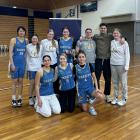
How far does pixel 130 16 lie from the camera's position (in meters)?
13.2

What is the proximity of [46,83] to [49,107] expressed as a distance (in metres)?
0.37

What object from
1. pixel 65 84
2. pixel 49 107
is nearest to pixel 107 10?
pixel 65 84

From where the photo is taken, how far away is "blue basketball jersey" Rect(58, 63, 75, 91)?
12.2 ft

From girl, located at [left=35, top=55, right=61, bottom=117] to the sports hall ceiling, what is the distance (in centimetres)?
1309

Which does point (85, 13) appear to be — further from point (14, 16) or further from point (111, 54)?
point (111, 54)

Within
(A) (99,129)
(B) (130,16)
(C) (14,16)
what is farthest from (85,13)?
(A) (99,129)

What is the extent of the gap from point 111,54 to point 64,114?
1.28 m

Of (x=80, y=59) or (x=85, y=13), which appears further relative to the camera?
(x=85, y=13)

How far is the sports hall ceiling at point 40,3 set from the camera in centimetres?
1633

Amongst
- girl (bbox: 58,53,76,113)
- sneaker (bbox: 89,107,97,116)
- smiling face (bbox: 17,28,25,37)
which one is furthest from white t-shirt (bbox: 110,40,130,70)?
smiling face (bbox: 17,28,25,37)

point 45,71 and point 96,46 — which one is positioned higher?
point 96,46

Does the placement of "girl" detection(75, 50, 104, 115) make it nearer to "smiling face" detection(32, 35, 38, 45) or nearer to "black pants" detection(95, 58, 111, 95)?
"black pants" detection(95, 58, 111, 95)

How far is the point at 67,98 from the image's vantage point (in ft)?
12.6

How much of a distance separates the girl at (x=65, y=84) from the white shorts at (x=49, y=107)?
0.13 meters
